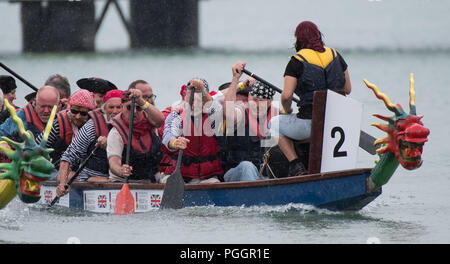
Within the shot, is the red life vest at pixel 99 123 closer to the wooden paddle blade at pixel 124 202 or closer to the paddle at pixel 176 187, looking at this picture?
the wooden paddle blade at pixel 124 202

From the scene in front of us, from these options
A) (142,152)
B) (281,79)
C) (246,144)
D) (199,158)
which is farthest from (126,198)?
(281,79)

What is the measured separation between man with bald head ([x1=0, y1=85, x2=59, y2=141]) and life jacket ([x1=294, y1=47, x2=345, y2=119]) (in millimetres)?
2604

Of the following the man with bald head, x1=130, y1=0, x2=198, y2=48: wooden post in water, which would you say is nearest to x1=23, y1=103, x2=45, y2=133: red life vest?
the man with bald head

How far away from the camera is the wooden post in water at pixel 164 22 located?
136ft

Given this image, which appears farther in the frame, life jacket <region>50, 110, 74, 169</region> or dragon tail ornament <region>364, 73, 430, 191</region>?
life jacket <region>50, 110, 74, 169</region>

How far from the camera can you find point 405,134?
7586mm

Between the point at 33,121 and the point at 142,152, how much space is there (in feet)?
4.08

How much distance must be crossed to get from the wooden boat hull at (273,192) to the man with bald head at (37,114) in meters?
0.90

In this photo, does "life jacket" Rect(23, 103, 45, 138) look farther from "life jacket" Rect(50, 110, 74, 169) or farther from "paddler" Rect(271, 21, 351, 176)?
"paddler" Rect(271, 21, 351, 176)

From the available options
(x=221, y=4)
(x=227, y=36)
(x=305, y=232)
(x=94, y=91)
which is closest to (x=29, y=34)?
(x=227, y=36)

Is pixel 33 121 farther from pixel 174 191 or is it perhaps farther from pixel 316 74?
pixel 316 74

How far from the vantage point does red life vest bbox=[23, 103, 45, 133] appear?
31.0ft

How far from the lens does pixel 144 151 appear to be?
358 inches
